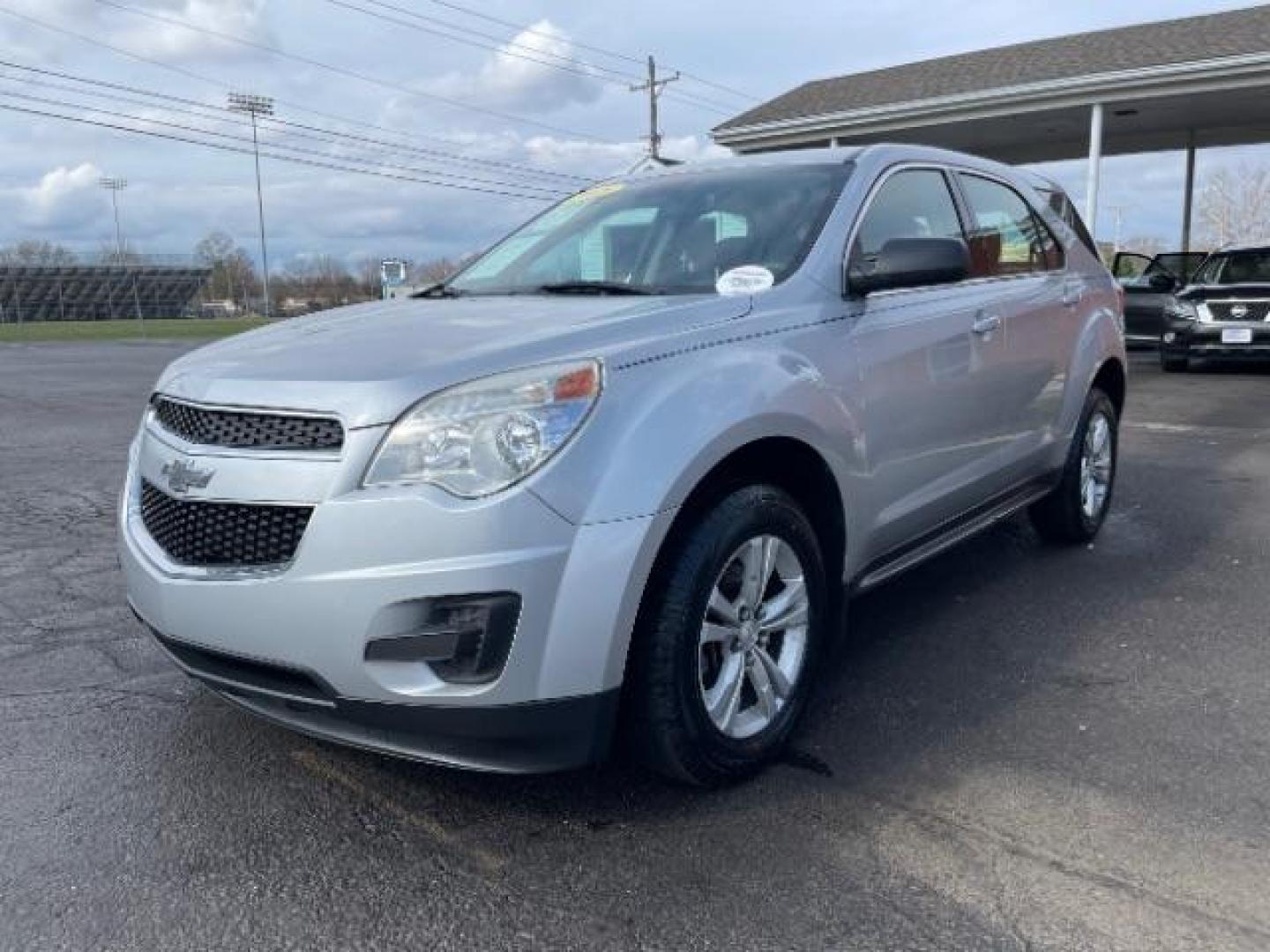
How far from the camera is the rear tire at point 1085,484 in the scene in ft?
17.0

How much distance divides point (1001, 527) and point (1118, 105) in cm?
1475

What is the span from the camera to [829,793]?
292 cm

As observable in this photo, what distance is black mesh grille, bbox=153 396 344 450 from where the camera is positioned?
2.50 metres

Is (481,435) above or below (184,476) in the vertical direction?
above

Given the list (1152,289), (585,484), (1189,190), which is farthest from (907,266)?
(1189,190)

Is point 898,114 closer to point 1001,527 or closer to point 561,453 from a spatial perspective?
point 1001,527

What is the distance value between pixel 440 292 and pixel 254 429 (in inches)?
65.4

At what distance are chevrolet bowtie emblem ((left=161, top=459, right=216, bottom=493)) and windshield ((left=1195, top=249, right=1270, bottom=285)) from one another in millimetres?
14589

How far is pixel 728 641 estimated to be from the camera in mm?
2936

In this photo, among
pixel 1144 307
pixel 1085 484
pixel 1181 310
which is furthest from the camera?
pixel 1144 307

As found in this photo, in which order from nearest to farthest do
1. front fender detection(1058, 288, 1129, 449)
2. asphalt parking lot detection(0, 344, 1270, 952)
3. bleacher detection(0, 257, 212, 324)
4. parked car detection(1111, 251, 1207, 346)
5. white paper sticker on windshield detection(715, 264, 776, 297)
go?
asphalt parking lot detection(0, 344, 1270, 952) → white paper sticker on windshield detection(715, 264, 776, 297) → front fender detection(1058, 288, 1129, 449) → parked car detection(1111, 251, 1207, 346) → bleacher detection(0, 257, 212, 324)

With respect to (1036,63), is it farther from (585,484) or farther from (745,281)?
(585,484)

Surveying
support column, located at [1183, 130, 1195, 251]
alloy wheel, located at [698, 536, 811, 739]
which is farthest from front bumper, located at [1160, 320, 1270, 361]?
alloy wheel, located at [698, 536, 811, 739]

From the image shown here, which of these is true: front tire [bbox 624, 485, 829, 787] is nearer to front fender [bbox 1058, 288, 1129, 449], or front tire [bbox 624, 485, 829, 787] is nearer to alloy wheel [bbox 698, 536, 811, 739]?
alloy wheel [bbox 698, 536, 811, 739]
